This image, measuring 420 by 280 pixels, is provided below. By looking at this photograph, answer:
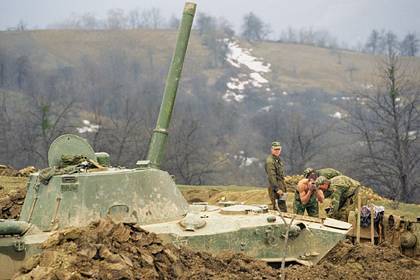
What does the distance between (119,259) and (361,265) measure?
138 inches

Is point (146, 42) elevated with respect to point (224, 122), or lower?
elevated

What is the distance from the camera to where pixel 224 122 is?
66250 millimetres

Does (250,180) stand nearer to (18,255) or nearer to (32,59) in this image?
A: (32,59)

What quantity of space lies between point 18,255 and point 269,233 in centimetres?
293

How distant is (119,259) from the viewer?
7.12 meters

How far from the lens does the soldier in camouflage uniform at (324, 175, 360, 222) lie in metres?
11.7

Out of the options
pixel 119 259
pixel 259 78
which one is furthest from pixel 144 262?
pixel 259 78

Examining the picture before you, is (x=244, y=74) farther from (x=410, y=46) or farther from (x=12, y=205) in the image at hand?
(x=12, y=205)

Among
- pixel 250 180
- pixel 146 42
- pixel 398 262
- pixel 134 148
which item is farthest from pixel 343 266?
pixel 146 42

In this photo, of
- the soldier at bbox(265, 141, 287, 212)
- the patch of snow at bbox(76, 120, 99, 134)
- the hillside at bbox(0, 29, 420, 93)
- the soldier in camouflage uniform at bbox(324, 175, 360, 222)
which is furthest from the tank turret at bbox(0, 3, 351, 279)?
the hillside at bbox(0, 29, 420, 93)

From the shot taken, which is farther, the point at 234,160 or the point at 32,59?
the point at 32,59

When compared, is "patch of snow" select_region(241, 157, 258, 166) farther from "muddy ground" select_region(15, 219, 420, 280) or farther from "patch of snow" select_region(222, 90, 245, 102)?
"muddy ground" select_region(15, 219, 420, 280)

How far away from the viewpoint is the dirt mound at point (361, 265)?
8.68 meters

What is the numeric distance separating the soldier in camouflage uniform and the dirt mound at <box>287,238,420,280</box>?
5.77 ft
